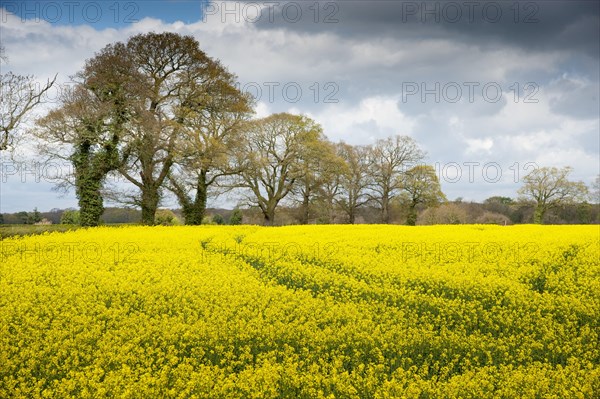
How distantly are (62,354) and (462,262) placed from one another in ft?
39.2

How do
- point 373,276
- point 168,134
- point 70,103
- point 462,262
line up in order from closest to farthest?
point 373,276 → point 462,262 → point 70,103 → point 168,134

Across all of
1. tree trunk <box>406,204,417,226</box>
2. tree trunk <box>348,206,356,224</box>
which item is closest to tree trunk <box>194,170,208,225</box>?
tree trunk <box>348,206,356,224</box>

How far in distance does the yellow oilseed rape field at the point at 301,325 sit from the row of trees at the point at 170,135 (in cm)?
1448

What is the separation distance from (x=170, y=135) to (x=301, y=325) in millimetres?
25018

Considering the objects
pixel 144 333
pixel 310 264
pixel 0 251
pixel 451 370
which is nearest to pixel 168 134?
pixel 0 251

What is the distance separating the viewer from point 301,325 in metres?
8.64

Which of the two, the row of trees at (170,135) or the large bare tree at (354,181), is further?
the large bare tree at (354,181)

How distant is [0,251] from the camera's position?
1680 centimetres

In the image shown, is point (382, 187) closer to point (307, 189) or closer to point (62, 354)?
point (307, 189)

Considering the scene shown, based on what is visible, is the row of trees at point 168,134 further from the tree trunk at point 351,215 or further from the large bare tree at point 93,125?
the tree trunk at point 351,215

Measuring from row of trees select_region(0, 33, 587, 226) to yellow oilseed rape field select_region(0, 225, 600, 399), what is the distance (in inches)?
570

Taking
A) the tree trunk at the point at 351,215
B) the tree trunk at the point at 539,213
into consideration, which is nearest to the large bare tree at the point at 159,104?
the tree trunk at the point at 351,215

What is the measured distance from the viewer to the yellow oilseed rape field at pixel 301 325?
6.57 meters

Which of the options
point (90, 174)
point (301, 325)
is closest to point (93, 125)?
point (90, 174)
